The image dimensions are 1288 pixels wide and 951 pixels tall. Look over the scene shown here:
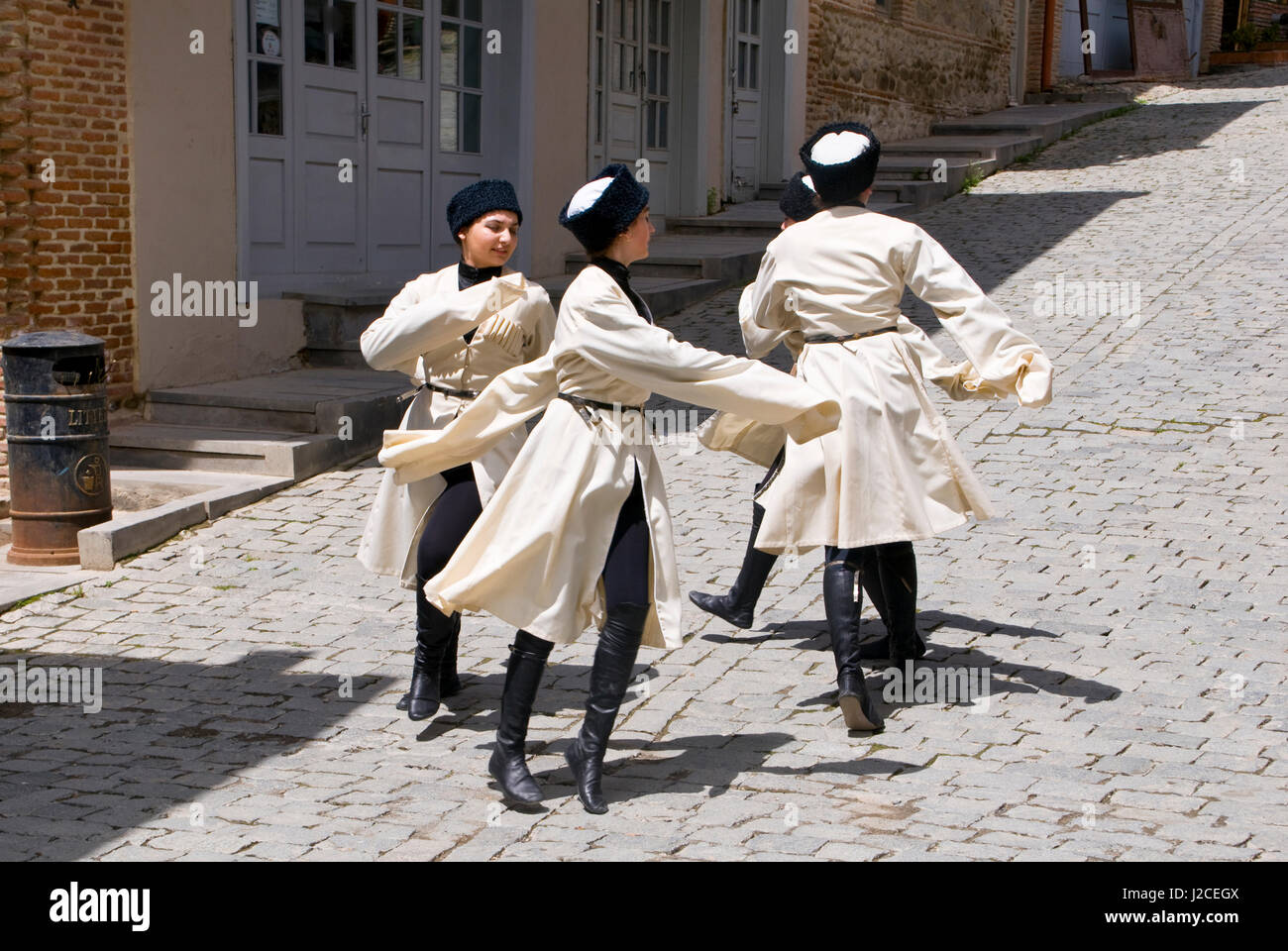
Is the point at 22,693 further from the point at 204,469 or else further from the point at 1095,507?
the point at 1095,507

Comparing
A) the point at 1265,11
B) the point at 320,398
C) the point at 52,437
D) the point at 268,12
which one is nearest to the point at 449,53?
the point at 268,12

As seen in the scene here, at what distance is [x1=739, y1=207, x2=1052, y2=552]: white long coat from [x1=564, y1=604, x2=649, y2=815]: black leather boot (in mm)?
790

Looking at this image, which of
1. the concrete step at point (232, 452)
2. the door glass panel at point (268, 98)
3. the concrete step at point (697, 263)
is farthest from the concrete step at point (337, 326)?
the concrete step at point (697, 263)

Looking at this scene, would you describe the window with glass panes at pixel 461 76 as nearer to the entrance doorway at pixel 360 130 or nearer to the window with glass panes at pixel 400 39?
the entrance doorway at pixel 360 130

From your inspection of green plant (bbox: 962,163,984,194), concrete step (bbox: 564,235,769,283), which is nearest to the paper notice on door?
concrete step (bbox: 564,235,769,283)

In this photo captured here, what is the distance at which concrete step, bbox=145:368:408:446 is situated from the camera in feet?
29.6

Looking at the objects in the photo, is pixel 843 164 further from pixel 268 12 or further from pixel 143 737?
pixel 268 12

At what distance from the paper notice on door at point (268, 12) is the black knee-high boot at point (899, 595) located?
6644 millimetres

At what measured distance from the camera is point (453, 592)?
428cm

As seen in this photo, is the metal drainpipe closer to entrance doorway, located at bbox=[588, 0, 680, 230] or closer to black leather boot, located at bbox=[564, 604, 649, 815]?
entrance doorway, located at bbox=[588, 0, 680, 230]

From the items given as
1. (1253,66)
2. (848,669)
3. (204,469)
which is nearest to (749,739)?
(848,669)

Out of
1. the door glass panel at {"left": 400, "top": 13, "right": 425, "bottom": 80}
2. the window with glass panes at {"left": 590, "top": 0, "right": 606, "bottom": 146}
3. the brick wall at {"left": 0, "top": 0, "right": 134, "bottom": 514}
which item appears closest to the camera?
the brick wall at {"left": 0, "top": 0, "right": 134, "bottom": 514}

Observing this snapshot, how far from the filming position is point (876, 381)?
192 inches

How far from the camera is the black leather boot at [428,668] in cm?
514
